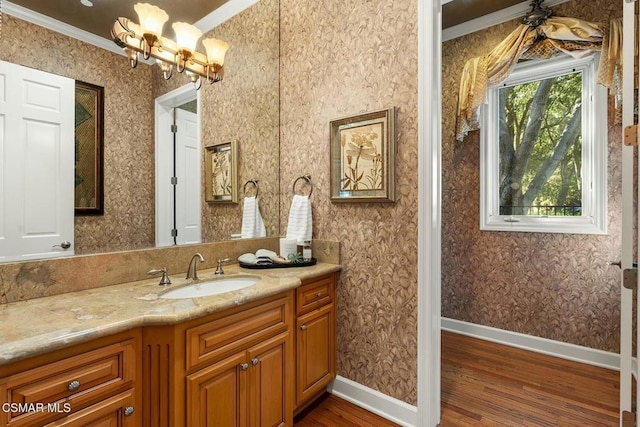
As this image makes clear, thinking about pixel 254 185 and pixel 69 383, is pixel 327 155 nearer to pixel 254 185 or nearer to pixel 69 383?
pixel 254 185

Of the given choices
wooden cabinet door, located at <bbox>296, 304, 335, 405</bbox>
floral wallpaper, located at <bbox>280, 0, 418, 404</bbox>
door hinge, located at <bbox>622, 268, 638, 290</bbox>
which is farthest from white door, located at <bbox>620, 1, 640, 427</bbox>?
wooden cabinet door, located at <bbox>296, 304, 335, 405</bbox>

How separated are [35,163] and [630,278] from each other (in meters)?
2.42

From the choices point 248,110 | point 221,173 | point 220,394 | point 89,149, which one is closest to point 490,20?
point 248,110

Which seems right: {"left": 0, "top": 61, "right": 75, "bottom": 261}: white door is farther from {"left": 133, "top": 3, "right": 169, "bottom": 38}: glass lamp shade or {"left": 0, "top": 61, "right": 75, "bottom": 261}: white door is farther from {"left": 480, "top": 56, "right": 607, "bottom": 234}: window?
{"left": 480, "top": 56, "right": 607, "bottom": 234}: window

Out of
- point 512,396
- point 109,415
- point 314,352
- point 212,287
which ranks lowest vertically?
point 512,396

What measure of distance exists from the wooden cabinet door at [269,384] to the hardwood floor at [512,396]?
1.15ft

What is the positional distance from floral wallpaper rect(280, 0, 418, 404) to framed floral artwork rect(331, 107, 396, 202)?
2.1 inches

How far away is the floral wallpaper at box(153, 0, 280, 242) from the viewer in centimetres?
201

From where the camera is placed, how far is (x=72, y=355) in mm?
948

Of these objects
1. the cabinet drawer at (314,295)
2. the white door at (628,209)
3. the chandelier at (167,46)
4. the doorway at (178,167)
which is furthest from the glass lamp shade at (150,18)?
the white door at (628,209)

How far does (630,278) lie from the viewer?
51.3 inches

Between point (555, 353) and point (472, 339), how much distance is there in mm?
643

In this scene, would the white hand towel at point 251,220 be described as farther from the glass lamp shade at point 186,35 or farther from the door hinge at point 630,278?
the door hinge at point 630,278

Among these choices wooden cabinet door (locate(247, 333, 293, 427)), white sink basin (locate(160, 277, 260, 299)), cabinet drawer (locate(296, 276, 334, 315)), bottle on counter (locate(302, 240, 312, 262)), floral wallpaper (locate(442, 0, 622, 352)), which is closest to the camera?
wooden cabinet door (locate(247, 333, 293, 427))
